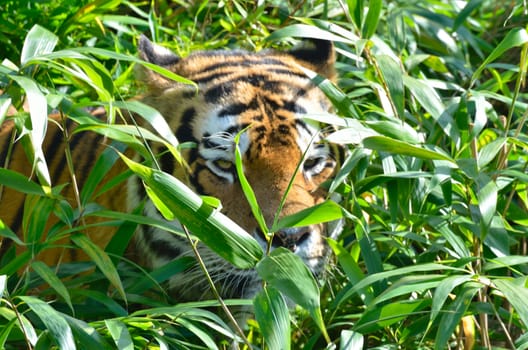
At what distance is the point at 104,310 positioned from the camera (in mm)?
2205

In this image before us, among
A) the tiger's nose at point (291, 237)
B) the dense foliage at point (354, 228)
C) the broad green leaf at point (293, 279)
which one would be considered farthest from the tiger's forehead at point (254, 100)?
the broad green leaf at point (293, 279)

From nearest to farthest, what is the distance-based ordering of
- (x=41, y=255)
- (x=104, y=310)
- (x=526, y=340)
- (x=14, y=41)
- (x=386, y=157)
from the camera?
(x=526, y=340), (x=104, y=310), (x=386, y=157), (x=41, y=255), (x=14, y=41)

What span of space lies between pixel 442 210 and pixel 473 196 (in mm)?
202

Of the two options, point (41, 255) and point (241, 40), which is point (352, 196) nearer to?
point (41, 255)

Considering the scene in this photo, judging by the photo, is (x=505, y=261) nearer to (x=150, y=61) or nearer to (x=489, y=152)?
(x=489, y=152)

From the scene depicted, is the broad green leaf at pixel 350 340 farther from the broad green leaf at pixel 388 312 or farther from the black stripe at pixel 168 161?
the black stripe at pixel 168 161

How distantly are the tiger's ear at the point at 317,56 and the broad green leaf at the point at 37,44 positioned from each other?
909 millimetres

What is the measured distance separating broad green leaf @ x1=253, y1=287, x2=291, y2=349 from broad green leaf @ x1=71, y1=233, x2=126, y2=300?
13.1 inches

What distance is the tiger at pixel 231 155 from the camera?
2426mm

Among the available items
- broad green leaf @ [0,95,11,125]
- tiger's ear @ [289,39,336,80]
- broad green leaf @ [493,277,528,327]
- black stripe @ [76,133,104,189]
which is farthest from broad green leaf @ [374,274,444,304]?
black stripe @ [76,133,104,189]

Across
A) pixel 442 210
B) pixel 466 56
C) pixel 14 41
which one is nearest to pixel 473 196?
pixel 442 210

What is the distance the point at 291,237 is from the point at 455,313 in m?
0.48

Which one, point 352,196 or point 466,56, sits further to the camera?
point 466,56

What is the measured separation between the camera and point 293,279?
1.74m
